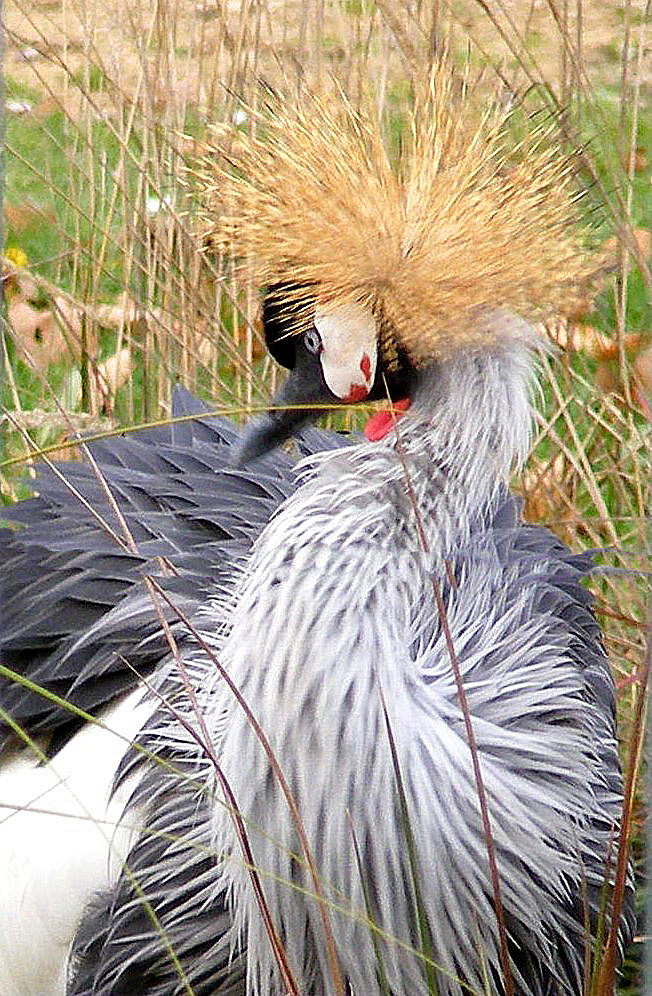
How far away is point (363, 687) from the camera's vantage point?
110cm

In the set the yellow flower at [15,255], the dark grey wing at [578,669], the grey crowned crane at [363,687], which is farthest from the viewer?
the yellow flower at [15,255]

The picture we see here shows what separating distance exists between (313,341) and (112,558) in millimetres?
351

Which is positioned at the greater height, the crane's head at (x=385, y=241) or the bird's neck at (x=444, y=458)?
the crane's head at (x=385, y=241)

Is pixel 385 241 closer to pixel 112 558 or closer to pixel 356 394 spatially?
pixel 356 394

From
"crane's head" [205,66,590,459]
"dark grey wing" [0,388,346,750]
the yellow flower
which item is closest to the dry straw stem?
"crane's head" [205,66,590,459]

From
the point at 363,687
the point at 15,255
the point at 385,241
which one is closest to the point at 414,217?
the point at 385,241

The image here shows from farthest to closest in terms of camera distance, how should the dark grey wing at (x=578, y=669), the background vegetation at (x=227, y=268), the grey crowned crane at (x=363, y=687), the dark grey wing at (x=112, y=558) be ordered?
the background vegetation at (x=227, y=268) < the dark grey wing at (x=112, y=558) < the dark grey wing at (x=578, y=669) < the grey crowned crane at (x=363, y=687)

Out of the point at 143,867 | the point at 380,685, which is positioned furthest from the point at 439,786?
the point at 143,867

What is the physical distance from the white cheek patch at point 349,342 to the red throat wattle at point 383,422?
0.11 feet

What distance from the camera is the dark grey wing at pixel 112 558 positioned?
137cm

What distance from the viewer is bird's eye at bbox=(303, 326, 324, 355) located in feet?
3.85

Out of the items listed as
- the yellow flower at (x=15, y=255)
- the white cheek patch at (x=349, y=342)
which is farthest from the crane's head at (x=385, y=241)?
the yellow flower at (x=15, y=255)

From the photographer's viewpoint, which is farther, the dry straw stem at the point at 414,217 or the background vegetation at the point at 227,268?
the background vegetation at the point at 227,268

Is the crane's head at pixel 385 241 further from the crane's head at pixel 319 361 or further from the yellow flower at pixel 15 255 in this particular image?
the yellow flower at pixel 15 255
